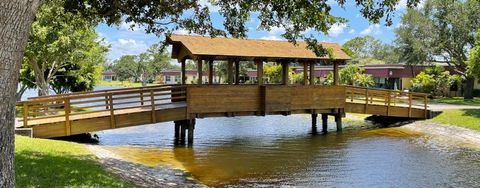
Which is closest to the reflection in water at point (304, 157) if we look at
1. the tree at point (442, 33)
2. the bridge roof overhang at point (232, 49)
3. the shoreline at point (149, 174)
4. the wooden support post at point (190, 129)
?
the wooden support post at point (190, 129)

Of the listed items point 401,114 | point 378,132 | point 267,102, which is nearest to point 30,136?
point 267,102

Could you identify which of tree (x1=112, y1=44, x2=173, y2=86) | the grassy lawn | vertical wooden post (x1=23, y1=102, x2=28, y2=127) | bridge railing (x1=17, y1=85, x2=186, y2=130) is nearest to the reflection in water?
bridge railing (x1=17, y1=85, x2=186, y2=130)

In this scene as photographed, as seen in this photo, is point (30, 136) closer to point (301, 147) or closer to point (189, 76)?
point (301, 147)

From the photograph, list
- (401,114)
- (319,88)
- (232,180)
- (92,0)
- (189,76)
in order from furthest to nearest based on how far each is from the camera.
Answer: (189,76), (401,114), (319,88), (92,0), (232,180)

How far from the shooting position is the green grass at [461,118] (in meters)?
23.7

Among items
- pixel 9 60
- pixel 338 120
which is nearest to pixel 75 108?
pixel 9 60

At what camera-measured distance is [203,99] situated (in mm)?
19984

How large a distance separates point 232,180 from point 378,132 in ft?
48.2

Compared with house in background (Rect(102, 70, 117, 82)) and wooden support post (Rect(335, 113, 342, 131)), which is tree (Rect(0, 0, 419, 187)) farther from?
house in background (Rect(102, 70, 117, 82))

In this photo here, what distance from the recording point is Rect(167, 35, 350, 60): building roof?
65.0ft

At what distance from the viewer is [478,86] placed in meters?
47.6

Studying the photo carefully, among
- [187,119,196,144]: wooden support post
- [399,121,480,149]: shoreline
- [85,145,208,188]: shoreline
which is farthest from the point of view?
[399,121,480,149]: shoreline

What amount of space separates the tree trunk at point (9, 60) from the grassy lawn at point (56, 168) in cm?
326

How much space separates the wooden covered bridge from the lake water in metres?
1.34
